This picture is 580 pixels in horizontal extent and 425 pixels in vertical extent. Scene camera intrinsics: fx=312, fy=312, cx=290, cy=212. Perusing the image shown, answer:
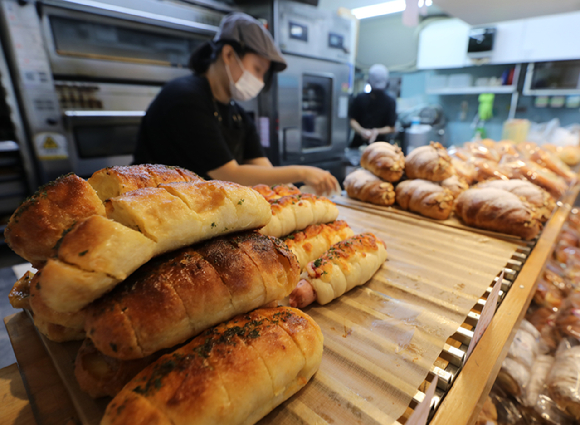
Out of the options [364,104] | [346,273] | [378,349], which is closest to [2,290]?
[346,273]

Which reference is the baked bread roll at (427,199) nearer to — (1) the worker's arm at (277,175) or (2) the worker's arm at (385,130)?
(1) the worker's arm at (277,175)

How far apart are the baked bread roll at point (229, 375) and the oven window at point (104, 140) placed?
2825mm

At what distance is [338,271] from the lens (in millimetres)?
1231

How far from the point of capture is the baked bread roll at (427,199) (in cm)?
221

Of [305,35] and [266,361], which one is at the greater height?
[305,35]

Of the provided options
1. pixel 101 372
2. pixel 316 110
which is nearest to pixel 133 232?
pixel 101 372

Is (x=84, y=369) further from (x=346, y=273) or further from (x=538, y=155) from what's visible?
(x=538, y=155)

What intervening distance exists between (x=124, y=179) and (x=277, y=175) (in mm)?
1547

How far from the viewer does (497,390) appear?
1.51 meters

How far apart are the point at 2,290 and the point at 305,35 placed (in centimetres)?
464

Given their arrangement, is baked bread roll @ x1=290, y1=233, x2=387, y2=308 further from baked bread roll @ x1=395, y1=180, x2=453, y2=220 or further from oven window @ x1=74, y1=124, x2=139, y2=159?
oven window @ x1=74, y1=124, x2=139, y2=159

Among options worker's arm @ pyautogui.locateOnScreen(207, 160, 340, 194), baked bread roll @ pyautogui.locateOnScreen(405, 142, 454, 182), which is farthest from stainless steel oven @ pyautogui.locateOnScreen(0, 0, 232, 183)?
baked bread roll @ pyautogui.locateOnScreen(405, 142, 454, 182)

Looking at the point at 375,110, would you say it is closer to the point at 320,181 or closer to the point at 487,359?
the point at 320,181

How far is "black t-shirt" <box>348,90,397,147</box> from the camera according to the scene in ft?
20.2
